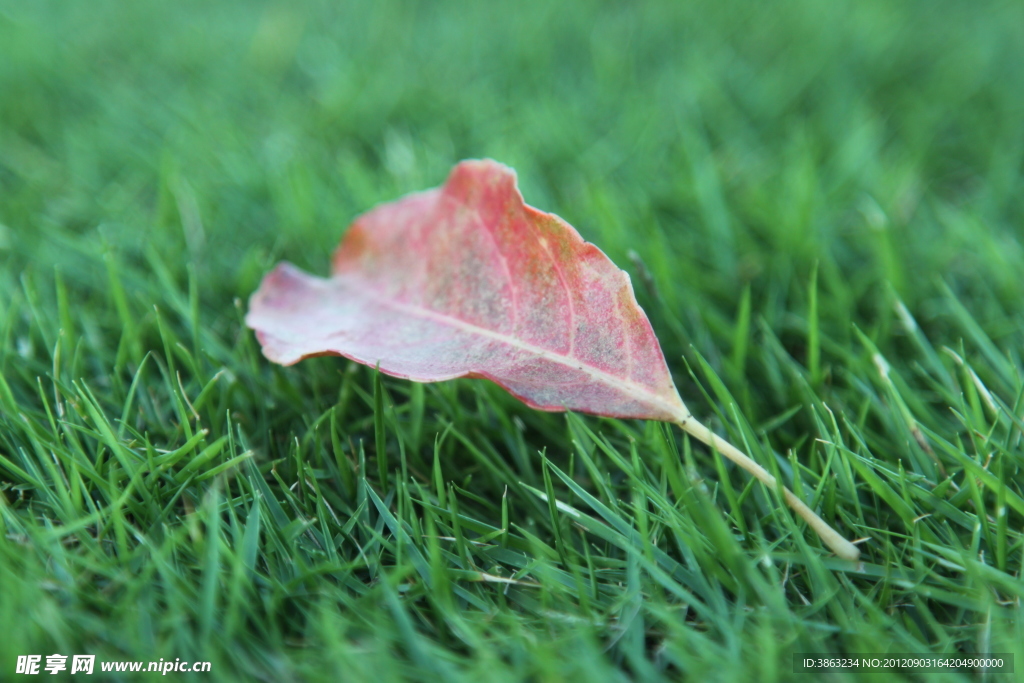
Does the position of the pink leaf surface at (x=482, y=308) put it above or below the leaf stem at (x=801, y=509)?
above

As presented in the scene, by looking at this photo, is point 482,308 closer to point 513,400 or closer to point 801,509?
point 513,400

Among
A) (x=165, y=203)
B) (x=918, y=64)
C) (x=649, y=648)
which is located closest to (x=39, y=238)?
(x=165, y=203)

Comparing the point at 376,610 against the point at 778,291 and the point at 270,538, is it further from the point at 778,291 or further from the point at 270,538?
the point at 778,291

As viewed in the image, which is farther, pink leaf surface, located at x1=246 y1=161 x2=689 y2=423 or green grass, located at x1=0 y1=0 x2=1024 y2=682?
pink leaf surface, located at x1=246 y1=161 x2=689 y2=423

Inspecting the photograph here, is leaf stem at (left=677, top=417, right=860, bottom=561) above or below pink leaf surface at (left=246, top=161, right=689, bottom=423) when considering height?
below

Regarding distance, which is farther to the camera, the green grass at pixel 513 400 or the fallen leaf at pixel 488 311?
the fallen leaf at pixel 488 311
